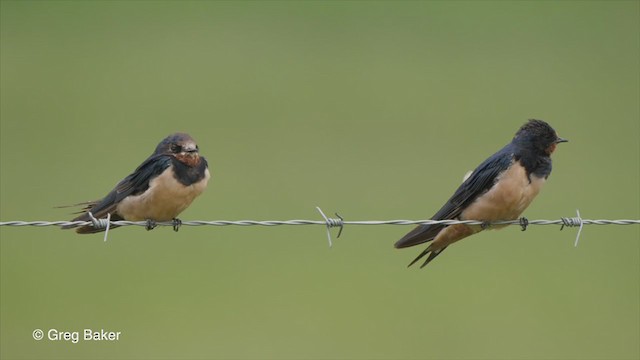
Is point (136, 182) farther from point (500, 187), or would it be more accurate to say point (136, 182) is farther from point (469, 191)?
point (500, 187)

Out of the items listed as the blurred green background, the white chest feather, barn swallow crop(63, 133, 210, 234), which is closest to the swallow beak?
barn swallow crop(63, 133, 210, 234)

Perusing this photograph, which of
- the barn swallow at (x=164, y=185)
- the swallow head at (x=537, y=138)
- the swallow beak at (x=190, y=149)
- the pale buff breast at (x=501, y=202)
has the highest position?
the swallow beak at (x=190, y=149)

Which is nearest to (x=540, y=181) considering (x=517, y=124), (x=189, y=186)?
(x=189, y=186)

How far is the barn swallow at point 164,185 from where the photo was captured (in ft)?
21.6

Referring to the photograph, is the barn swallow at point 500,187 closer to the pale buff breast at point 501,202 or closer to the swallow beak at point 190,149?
the pale buff breast at point 501,202

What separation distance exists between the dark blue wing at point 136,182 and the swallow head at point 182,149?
0.18ft

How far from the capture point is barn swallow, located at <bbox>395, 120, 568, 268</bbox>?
6.53m

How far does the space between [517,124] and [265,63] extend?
3979 mm

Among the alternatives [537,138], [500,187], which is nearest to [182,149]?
[500,187]

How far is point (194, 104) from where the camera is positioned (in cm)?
1491

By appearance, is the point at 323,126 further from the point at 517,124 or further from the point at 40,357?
Result: the point at 40,357
